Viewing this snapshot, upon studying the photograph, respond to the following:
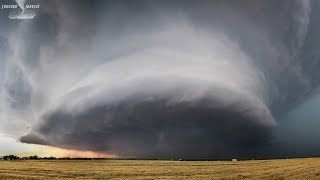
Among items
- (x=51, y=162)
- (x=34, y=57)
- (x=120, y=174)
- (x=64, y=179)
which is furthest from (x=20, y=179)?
(x=51, y=162)

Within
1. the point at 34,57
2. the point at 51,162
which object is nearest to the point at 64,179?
the point at 34,57

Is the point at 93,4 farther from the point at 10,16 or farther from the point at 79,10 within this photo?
the point at 10,16

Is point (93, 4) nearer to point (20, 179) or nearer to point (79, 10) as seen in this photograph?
point (79, 10)

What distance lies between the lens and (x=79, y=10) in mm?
21562

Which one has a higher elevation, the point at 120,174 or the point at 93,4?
the point at 93,4

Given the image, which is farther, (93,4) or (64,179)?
(93,4)

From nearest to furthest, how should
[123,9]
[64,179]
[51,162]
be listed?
1. [64,179]
2. [123,9]
3. [51,162]

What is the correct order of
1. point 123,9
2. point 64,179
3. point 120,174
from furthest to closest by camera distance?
point 123,9, point 120,174, point 64,179

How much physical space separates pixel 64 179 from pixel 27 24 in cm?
868

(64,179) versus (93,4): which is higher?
(93,4)

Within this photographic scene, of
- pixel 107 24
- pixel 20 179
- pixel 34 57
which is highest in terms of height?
pixel 107 24

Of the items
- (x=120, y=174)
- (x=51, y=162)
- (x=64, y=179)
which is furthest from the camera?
(x=51, y=162)

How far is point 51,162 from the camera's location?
31.8 m

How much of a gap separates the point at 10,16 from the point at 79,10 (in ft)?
11.8
